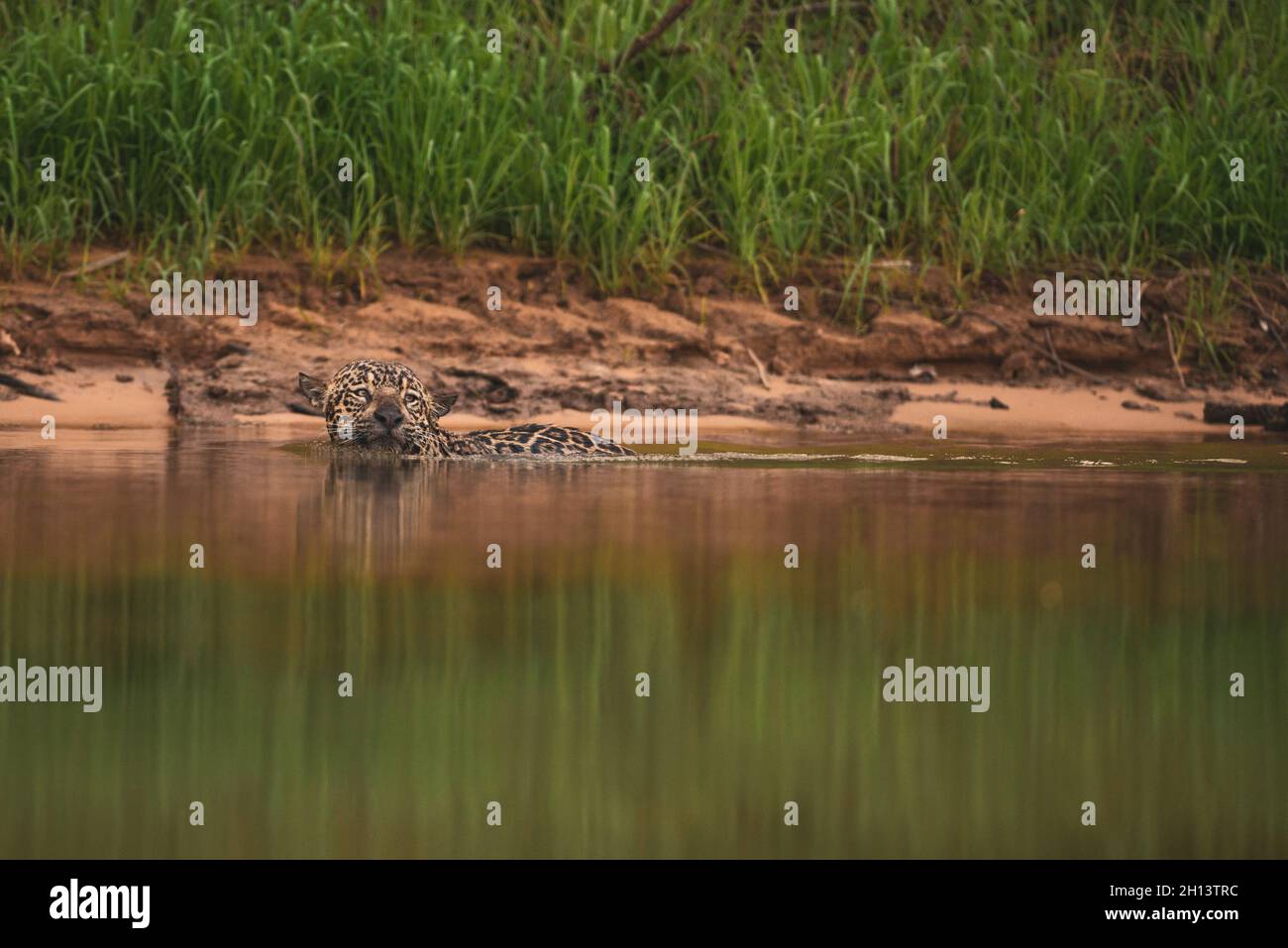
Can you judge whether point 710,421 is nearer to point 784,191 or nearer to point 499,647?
point 784,191

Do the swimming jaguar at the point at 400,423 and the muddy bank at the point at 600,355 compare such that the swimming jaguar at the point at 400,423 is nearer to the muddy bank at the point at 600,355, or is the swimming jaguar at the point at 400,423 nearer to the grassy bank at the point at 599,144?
the muddy bank at the point at 600,355

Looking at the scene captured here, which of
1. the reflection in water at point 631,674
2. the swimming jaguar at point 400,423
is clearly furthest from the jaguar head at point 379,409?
the reflection in water at point 631,674

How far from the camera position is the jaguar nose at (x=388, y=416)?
28.4 feet

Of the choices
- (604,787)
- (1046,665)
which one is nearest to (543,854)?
(604,787)

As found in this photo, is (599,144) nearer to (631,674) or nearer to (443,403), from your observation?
(443,403)

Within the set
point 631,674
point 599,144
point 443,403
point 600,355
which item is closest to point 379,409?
point 443,403

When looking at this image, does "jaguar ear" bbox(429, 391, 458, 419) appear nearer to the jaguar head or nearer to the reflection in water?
the jaguar head

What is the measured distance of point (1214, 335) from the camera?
1221cm

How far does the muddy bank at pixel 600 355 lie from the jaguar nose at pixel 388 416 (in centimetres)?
204

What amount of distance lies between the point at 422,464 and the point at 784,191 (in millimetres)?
4626

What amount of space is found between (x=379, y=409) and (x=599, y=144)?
3.86m

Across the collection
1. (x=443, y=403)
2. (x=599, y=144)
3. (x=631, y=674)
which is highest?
(x=599, y=144)

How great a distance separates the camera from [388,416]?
8.66 m

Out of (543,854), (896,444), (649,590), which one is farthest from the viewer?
(896,444)
